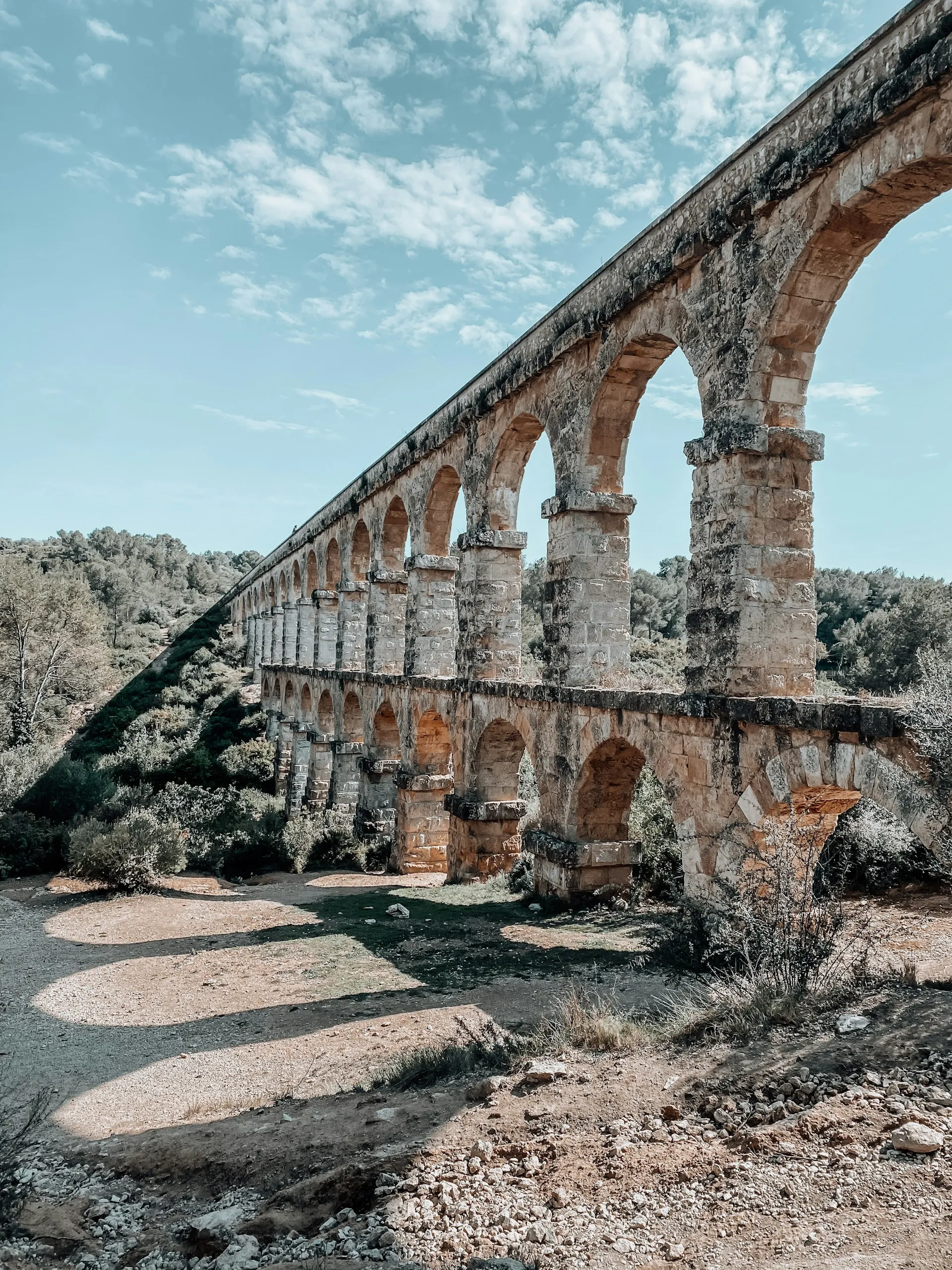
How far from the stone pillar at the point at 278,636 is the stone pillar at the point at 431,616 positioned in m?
13.0

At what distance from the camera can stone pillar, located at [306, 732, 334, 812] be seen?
19.0m

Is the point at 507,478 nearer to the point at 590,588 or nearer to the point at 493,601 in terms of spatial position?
the point at 493,601

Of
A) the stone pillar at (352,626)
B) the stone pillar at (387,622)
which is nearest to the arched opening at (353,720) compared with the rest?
the stone pillar at (352,626)

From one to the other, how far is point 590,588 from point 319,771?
12.1m

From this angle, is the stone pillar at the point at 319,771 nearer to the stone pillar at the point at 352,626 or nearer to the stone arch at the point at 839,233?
the stone pillar at the point at 352,626

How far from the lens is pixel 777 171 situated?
5.98 metres

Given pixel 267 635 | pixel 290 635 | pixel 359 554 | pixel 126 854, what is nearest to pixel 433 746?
pixel 126 854

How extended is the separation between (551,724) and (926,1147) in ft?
20.6

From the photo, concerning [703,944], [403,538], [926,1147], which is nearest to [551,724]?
[703,944]

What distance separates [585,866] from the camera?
27.9 feet

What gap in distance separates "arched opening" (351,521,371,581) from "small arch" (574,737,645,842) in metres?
10.7

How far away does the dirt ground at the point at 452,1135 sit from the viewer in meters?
2.71

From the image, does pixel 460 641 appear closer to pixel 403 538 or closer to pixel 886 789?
pixel 403 538

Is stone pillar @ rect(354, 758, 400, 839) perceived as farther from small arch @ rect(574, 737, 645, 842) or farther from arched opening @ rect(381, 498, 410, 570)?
small arch @ rect(574, 737, 645, 842)
